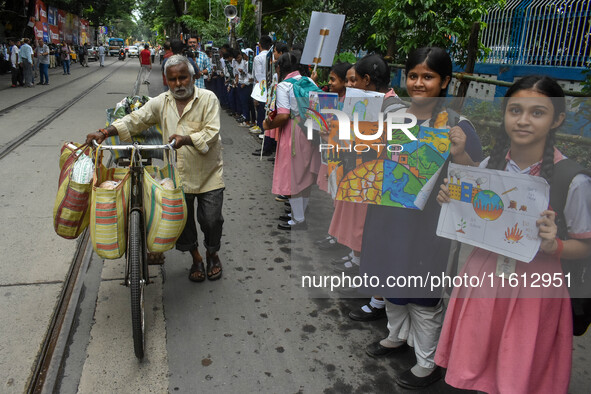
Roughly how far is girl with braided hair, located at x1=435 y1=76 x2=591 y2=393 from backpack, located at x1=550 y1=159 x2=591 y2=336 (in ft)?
0.07

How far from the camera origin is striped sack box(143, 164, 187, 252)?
9.25 ft

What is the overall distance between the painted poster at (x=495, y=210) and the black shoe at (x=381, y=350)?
1.09m

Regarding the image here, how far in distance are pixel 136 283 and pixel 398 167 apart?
158 cm

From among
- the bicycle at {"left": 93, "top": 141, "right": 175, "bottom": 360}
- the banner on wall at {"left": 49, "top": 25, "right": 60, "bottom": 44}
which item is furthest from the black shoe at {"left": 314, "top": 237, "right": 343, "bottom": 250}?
the banner on wall at {"left": 49, "top": 25, "right": 60, "bottom": 44}

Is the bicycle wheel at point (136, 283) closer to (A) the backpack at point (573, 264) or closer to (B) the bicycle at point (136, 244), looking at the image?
(B) the bicycle at point (136, 244)

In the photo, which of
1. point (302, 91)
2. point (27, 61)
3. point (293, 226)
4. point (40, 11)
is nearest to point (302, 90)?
point (302, 91)

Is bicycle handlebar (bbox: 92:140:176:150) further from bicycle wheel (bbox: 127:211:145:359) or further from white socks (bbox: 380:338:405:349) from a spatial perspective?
white socks (bbox: 380:338:405:349)

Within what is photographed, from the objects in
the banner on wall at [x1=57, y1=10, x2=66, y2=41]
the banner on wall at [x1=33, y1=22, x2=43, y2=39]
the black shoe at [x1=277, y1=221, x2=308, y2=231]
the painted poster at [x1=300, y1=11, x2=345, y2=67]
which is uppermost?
the banner on wall at [x1=57, y1=10, x2=66, y2=41]

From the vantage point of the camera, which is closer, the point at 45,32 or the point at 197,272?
the point at 197,272

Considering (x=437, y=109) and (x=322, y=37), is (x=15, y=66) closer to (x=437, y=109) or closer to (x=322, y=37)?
(x=322, y=37)

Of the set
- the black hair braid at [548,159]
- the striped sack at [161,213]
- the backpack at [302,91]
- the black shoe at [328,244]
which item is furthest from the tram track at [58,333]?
the black hair braid at [548,159]

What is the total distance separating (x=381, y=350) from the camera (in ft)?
9.43

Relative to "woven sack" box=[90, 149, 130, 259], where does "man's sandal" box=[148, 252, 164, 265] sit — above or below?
below

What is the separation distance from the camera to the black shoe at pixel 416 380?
2574 mm
